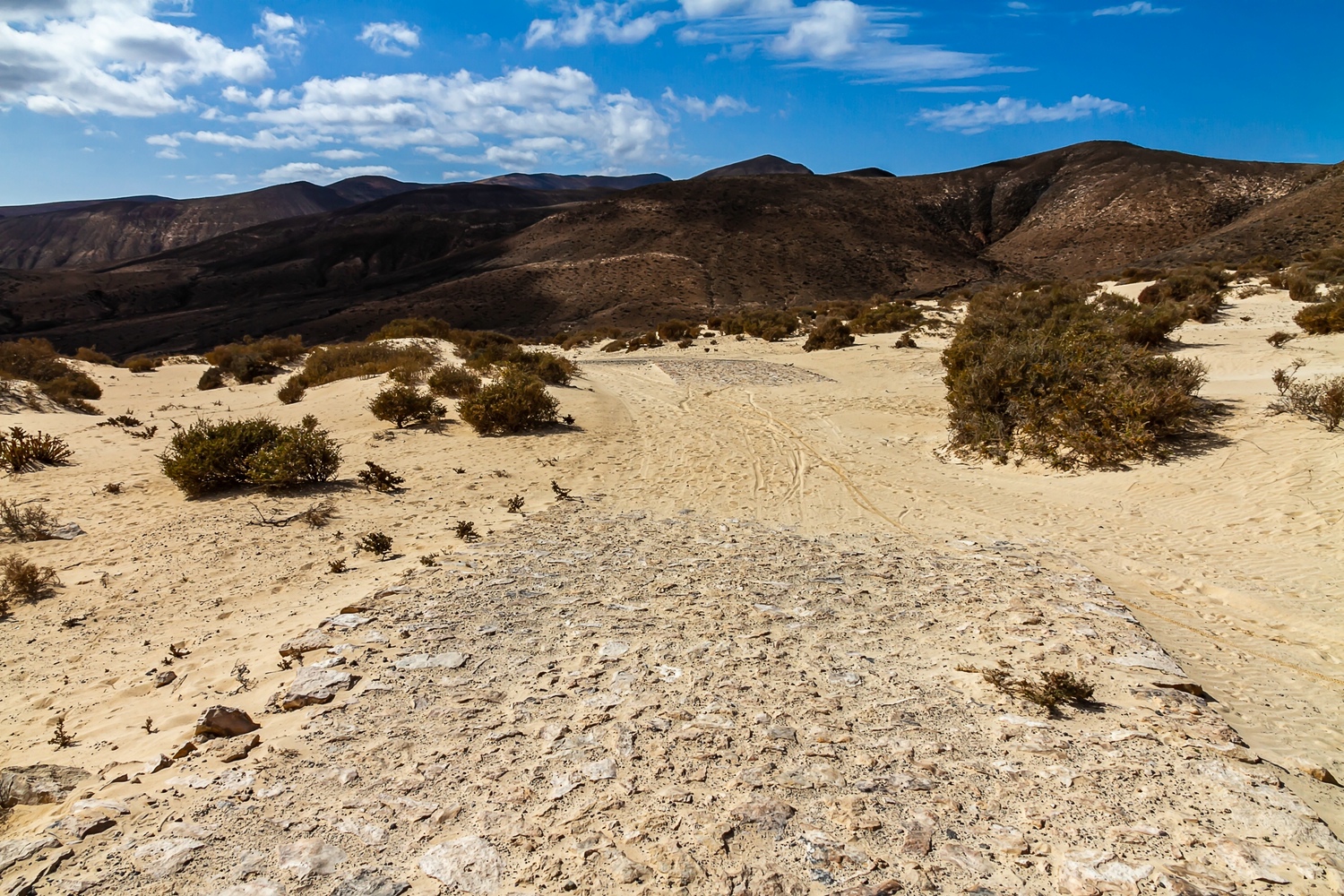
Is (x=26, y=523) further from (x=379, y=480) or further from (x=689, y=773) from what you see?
(x=689, y=773)

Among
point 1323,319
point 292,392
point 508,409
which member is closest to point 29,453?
point 508,409

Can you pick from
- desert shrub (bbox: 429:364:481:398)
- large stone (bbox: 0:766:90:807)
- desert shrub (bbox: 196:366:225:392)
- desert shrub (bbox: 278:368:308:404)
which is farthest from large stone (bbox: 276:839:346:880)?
desert shrub (bbox: 196:366:225:392)

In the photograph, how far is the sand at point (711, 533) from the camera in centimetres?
394

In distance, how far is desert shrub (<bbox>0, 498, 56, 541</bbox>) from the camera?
693cm

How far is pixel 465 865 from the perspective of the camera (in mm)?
2838

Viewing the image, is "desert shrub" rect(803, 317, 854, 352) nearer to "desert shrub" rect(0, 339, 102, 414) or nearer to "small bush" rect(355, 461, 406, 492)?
"small bush" rect(355, 461, 406, 492)

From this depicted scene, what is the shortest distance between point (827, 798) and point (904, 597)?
10.2 feet

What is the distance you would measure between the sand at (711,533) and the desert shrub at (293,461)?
367 millimetres

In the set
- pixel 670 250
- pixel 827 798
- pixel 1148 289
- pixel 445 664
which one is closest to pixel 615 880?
pixel 827 798

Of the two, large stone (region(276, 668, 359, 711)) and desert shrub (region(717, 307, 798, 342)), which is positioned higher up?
desert shrub (region(717, 307, 798, 342))

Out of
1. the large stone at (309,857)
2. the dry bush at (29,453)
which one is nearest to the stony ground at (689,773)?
the large stone at (309,857)

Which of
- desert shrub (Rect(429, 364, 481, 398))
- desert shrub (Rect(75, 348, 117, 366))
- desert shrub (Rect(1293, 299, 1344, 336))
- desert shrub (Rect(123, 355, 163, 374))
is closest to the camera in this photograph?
desert shrub (Rect(429, 364, 481, 398))

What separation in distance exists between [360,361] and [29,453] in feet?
34.4

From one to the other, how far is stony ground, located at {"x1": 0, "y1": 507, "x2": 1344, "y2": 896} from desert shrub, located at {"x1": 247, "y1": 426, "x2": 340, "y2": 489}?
4.11 m
